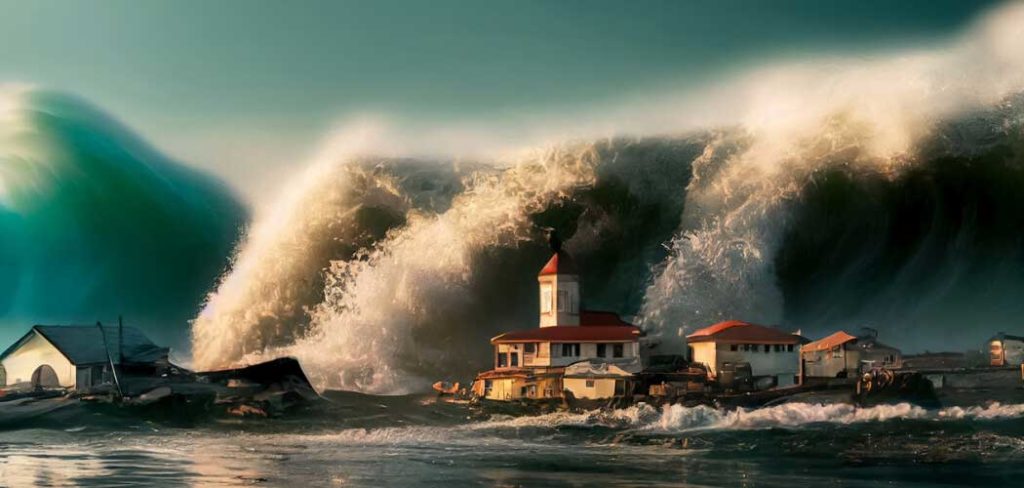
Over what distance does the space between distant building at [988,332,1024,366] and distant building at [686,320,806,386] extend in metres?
2.66

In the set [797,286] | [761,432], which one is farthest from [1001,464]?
[797,286]

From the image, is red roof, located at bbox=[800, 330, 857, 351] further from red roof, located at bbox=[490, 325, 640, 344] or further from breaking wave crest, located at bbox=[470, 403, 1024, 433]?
red roof, located at bbox=[490, 325, 640, 344]

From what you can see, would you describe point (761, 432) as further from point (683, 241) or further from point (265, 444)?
point (265, 444)

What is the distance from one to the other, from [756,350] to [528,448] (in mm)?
3723

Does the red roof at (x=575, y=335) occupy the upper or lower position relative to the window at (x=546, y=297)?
lower

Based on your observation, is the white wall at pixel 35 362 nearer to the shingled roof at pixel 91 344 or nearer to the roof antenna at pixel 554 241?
the shingled roof at pixel 91 344

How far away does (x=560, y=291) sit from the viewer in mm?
24031

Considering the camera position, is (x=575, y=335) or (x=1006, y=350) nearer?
(x=1006, y=350)

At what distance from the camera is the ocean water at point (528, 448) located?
19.2m

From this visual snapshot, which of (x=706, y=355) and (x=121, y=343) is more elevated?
(x=121, y=343)

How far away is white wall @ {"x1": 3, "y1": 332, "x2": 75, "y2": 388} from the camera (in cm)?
2370

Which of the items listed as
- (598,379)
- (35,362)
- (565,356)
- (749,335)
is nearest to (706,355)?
(749,335)

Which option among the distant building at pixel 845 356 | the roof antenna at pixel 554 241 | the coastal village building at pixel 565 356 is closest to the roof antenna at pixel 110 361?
the coastal village building at pixel 565 356

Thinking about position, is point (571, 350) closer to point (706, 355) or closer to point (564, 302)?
point (564, 302)
